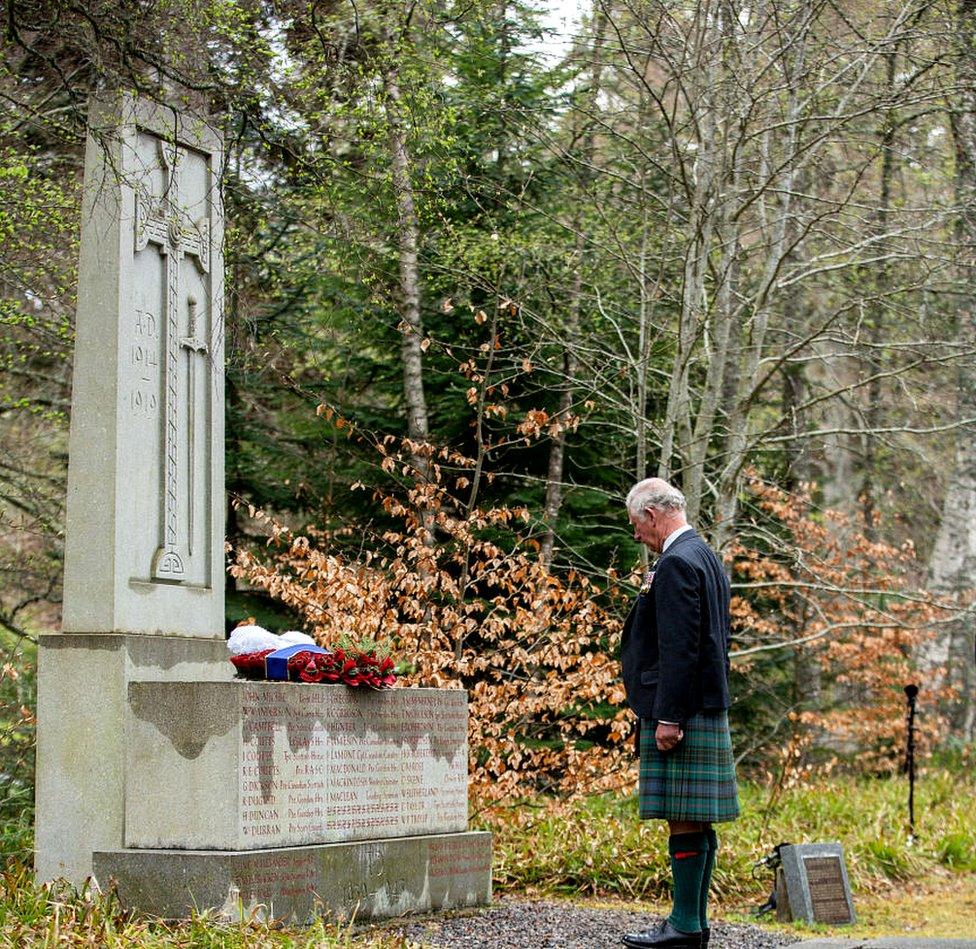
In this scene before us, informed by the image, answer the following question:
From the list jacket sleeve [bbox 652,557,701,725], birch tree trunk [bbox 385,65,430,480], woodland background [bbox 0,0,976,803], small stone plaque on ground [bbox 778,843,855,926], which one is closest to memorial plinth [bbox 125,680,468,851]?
jacket sleeve [bbox 652,557,701,725]

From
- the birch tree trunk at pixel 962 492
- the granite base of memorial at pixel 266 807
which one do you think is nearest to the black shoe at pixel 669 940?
the granite base of memorial at pixel 266 807

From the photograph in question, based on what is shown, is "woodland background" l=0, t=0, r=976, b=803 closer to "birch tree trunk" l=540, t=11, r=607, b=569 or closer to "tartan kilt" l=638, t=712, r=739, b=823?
"birch tree trunk" l=540, t=11, r=607, b=569

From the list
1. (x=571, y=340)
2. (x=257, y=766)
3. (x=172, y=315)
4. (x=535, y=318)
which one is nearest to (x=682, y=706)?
(x=257, y=766)

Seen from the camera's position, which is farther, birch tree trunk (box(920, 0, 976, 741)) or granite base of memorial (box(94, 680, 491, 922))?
birch tree trunk (box(920, 0, 976, 741))

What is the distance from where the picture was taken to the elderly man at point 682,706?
6.06 meters

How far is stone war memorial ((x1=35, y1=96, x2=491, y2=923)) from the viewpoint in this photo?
21.1 ft

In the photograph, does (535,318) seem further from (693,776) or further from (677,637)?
(693,776)

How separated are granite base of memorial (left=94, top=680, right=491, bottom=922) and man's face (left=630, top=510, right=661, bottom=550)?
180 centimetres

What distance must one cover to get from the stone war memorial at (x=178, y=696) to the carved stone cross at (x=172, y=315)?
0.5 inches

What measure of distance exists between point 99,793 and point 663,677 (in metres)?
2.68

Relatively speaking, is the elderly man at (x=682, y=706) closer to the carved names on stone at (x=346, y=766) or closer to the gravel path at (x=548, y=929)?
the gravel path at (x=548, y=929)

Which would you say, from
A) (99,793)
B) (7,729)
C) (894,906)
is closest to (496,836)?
(894,906)

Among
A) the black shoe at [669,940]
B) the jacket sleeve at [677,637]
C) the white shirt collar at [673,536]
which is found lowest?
the black shoe at [669,940]

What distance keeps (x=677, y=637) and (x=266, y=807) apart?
2.05 m
